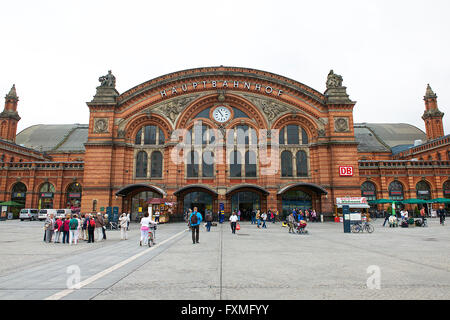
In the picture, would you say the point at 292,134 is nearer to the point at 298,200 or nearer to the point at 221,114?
the point at 298,200

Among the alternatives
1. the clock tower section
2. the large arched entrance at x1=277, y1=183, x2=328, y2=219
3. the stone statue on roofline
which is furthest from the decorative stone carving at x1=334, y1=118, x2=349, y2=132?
the stone statue on roofline

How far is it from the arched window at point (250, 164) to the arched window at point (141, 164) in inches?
554

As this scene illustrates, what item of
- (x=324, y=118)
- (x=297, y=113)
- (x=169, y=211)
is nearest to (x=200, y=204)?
(x=169, y=211)

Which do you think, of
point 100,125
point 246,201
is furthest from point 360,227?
point 100,125

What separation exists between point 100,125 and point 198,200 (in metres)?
16.9

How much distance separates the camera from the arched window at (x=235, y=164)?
39.4m

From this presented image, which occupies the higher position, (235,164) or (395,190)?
(235,164)

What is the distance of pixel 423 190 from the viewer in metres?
45.5

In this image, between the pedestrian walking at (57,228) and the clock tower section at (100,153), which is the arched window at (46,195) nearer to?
the clock tower section at (100,153)

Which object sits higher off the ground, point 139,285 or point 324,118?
point 324,118

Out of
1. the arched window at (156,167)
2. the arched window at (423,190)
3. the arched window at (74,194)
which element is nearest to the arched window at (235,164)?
the arched window at (156,167)
